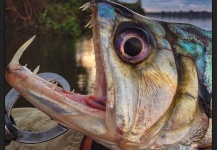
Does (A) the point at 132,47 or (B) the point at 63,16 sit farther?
(B) the point at 63,16

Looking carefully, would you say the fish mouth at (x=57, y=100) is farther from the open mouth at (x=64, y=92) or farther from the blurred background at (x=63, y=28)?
the blurred background at (x=63, y=28)

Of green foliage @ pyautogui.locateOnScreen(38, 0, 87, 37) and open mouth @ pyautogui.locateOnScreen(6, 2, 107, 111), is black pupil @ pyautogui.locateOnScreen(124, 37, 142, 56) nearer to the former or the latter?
open mouth @ pyautogui.locateOnScreen(6, 2, 107, 111)

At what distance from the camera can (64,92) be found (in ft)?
5.13

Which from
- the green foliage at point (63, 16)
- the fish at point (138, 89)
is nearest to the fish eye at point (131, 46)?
the fish at point (138, 89)

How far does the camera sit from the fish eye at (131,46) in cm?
146

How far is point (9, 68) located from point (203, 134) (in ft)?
2.09

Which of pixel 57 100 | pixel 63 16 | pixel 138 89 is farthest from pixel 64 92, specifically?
pixel 63 16

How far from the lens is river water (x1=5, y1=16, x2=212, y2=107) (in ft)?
9.14

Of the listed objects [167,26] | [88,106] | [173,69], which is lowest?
[88,106]

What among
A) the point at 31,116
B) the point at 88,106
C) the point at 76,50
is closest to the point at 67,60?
the point at 76,50

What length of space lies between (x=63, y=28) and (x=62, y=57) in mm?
440

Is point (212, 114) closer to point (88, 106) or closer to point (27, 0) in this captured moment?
point (88, 106)

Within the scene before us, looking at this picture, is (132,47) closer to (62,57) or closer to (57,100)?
(57,100)

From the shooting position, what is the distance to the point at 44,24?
119 inches
